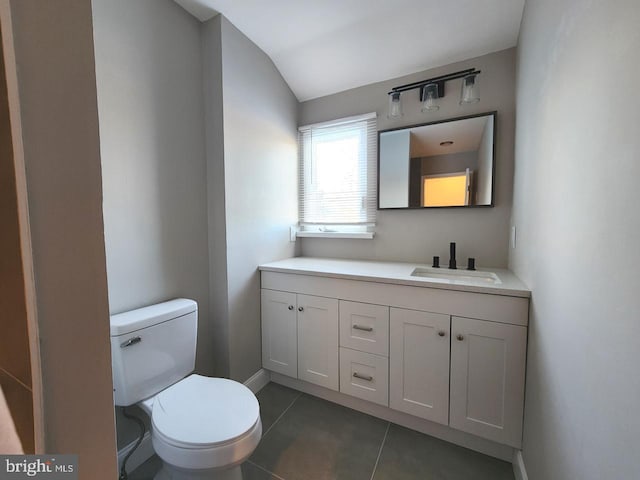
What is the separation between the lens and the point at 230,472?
1027mm

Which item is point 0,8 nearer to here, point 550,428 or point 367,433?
point 550,428

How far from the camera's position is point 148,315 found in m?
1.22

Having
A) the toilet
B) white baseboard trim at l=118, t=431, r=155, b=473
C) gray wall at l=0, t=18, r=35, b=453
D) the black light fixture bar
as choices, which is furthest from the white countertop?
gray wall at l=0, t=18, r=35, b=453

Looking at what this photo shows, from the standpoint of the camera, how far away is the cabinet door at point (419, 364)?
4.61 ft

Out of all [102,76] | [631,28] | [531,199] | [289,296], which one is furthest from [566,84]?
[102,76]

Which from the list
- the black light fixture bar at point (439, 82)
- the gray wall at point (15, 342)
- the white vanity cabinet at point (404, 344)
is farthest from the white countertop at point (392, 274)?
the gray wall at point (15, 342)

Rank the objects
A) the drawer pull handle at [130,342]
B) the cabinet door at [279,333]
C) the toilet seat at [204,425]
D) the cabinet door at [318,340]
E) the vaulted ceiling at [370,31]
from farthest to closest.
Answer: the cabinet door at [279,333]
the cabinet door at [318,340]
the vaulted ceiling at [370,31]
the drawer pull handle at [130,342]
the toilet seat at [204,425]

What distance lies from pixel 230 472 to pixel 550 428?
1155 millimetres

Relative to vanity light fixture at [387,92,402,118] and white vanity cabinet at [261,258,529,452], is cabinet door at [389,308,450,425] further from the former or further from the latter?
vanity light fixture at [387,92,402,118]

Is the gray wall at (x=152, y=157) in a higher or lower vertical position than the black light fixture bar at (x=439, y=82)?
lower

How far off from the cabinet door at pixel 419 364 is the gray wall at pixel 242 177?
96cm

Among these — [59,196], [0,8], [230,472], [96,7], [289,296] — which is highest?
[96,7]

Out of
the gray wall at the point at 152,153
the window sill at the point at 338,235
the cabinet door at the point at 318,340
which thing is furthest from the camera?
the window sill at the point at 338,235

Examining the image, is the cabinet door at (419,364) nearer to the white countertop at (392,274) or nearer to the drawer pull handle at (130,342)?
the white countertop at (392,274)
